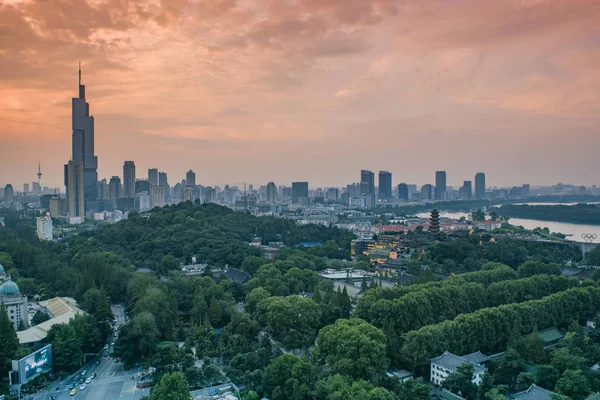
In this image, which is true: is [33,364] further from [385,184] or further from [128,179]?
[385,184]

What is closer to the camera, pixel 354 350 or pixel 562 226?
pixel 354 350

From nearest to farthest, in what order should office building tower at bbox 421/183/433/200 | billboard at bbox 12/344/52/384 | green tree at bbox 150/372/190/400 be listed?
green tree at bbox 150/372/190/400 < billboard at bbox 12/344/52/384 < office building tower at bbox 421/183/433/200

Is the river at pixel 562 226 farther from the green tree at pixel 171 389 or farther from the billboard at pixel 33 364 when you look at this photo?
the billboard at pixel 33 364

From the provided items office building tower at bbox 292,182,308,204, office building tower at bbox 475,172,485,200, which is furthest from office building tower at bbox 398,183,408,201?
office building tower at bbox 292,182,308,204

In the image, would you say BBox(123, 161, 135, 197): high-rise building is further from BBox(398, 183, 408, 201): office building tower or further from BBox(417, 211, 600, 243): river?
BBox(417, 211, 600, 243): river

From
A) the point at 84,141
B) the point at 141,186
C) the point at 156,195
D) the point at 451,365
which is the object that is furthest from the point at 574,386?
the point at 141,186

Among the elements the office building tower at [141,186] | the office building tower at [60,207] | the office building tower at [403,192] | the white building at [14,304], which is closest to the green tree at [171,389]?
the white building at [14,304]
